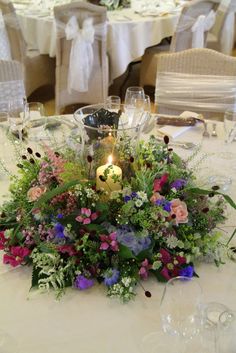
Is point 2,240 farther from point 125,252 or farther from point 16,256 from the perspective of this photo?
point 125,252

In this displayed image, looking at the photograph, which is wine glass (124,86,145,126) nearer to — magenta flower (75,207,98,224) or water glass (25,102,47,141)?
water glass (25,102,47,141)

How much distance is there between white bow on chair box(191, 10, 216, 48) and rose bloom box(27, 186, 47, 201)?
105 inches

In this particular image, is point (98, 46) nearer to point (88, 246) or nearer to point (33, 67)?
point (33, 67)

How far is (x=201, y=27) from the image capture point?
3.37 meters

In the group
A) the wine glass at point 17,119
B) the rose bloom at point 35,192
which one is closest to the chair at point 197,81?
the wine glass at point 17,119

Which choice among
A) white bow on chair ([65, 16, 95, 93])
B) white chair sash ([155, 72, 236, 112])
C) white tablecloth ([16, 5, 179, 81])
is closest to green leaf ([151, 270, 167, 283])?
white chair sash ([155, 72, 236, 112])

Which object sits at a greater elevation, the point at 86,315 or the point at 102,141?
the point at 102,141

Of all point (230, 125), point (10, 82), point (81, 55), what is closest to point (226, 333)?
point (230, 125)

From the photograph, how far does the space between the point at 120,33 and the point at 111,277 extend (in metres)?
2.77

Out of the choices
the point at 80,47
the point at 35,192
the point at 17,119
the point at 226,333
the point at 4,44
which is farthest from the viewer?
the point at 4,44

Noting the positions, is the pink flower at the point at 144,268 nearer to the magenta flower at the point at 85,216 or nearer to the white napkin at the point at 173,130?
the magenta flower at the point at 85,216

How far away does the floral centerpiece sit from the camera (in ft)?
3.15

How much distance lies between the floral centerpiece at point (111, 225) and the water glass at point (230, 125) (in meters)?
0.61

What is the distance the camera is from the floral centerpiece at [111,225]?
0.96 m
